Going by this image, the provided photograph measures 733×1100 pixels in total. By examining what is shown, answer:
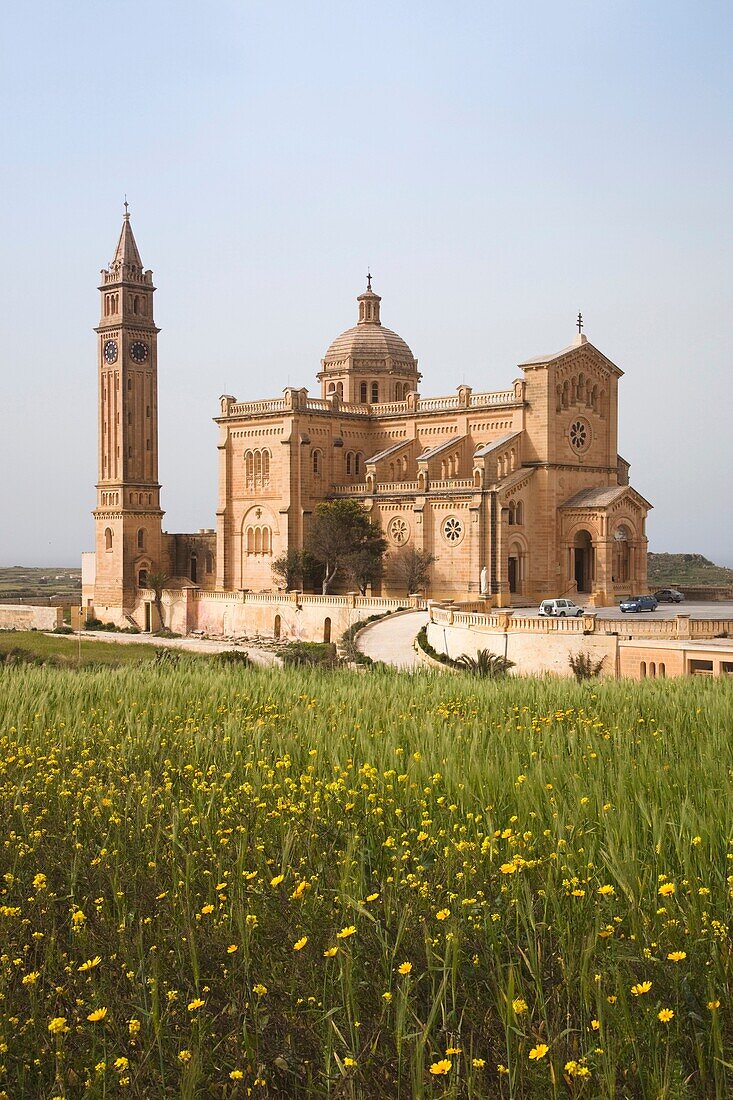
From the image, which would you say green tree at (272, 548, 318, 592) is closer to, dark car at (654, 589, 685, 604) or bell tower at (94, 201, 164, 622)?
bell tower at (94, 201, 164, 622)

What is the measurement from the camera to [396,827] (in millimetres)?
10438

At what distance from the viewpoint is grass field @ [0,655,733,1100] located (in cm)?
720

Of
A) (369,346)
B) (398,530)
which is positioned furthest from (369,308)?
(398,530)

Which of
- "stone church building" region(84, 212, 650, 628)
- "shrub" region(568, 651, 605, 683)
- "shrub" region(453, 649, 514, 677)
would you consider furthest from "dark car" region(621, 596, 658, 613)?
"shrub" region(568, 651, 605, 683)

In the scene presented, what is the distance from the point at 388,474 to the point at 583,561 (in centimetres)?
1116

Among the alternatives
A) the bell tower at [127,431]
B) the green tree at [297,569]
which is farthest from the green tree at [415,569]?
the bell tower at [127,431]

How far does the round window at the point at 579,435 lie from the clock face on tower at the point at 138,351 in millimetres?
24792

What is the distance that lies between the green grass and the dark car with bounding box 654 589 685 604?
2163 cm

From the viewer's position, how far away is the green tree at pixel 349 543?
180 ft

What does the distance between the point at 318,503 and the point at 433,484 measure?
6689 mm

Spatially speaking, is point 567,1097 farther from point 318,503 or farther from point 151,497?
point 151,497

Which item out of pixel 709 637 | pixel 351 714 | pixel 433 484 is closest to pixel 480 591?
pixel 433 484

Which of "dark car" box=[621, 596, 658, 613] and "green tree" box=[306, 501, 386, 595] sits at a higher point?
"green tree" box=[306, 501, 386, 595]

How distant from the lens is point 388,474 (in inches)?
2328
